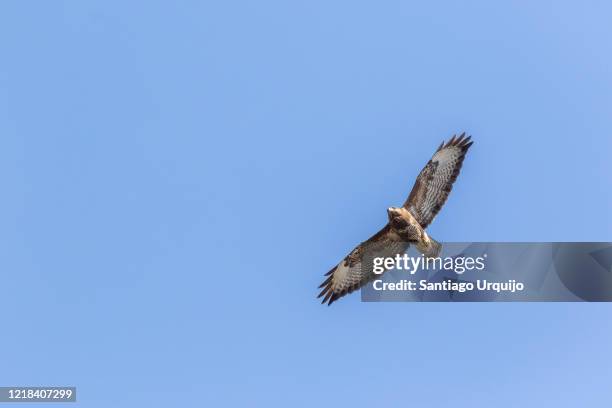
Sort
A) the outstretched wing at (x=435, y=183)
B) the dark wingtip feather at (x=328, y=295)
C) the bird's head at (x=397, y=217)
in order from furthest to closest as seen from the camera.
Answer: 1. the dark wingtip feather at (x=328, y=295)
2. the outstretched wing at (x=435, y=183)
3. the bird's head at (x=397, y=217)

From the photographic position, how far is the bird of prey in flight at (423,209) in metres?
10.9

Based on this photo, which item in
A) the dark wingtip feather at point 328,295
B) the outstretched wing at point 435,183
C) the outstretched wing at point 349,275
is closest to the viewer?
the outstretched wing at point 435,183

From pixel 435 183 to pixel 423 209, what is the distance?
1.53 ft

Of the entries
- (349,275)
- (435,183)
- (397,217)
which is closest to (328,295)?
(349,275)

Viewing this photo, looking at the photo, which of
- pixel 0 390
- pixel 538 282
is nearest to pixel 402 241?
pixel 538 282

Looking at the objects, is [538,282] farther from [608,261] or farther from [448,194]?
[448,194]

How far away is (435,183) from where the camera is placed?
11352 mm

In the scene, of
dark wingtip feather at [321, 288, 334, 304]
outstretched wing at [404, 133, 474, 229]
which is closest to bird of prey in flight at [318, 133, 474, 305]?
outstretched wing at [404, 133, 474, 229]

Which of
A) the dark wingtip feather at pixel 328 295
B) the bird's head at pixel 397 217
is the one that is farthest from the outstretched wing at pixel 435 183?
the dark wingtip feather at pixel 328 295

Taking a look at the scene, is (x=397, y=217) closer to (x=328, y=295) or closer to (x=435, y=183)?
(x=435, y=183)

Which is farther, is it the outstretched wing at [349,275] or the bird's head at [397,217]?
the outstretched wing at [349,275]

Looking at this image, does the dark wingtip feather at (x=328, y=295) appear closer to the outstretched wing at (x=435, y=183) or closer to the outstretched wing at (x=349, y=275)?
the outstretched wing at (x=349, y=275)

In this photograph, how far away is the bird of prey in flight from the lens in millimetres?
10891

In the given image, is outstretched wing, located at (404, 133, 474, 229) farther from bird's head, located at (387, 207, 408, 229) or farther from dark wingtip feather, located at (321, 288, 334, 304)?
dark wingtip feather, located at (321, 288, 334, 304)
